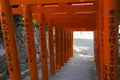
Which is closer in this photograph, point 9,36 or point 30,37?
point 9,36

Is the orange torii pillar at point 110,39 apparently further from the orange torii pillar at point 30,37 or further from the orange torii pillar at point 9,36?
the orange torii pillar at point 30,37

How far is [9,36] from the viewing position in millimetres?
6805

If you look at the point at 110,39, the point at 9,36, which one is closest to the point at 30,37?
→ the point at 9,36

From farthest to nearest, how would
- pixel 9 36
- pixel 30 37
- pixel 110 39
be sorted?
pixel 30 37 < pixel 9 36 < pixel 110 39

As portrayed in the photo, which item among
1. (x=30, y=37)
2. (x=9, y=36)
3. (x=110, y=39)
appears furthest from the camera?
(x=30, y=37)

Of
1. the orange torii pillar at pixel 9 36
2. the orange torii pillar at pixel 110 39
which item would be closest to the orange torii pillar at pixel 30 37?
the orange torii pillar at pixel 9 36

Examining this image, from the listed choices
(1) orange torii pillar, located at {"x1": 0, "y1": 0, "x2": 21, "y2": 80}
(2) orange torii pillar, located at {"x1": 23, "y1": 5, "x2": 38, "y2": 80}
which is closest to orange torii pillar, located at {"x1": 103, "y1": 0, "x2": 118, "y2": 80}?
(1) orange torii pillar, located at {"x1": 0, "y1": 0, "x2": 21, "y2": 80}

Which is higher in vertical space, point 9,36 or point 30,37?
point 9,36

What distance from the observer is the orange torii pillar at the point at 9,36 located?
22.1 feet

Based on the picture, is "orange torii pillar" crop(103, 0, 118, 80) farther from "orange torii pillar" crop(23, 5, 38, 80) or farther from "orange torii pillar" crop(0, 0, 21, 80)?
"orange torii pillar" crop(23, 5, 38, 80)

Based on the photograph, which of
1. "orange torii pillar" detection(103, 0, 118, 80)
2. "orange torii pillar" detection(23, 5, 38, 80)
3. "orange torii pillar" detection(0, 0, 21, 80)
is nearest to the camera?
"orange torii pillar" detection(103, 0, 118, 80)

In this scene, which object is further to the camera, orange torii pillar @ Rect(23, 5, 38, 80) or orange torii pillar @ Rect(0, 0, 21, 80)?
orange torii pillar @ Rect(23, 5, 38, 80)

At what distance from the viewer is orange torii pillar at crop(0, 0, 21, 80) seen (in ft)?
22.1

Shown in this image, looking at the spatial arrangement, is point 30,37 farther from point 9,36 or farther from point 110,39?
point 110,39
